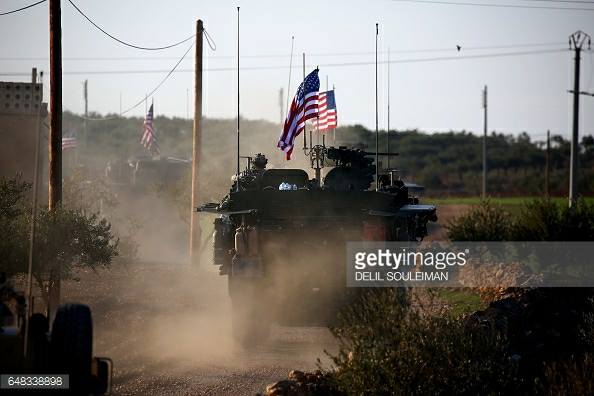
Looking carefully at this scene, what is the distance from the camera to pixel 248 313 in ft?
51.1

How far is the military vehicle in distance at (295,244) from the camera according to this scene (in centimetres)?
1515

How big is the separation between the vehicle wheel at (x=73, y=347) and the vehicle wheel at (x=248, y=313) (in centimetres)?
657

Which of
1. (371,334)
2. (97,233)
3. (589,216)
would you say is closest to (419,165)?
(589,216)

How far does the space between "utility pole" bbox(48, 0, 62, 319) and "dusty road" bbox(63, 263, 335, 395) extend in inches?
50.6

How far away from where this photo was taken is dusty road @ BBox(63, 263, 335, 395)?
13898mm

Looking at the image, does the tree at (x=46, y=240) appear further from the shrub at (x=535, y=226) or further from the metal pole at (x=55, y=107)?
the shrub at (x=535, y=226)

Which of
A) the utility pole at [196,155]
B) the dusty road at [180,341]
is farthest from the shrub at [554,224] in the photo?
the utility pole at [196,155]

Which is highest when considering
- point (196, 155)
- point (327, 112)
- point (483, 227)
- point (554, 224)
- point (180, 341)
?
point (327, 112)

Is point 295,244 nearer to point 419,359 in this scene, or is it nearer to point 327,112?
point 419,359

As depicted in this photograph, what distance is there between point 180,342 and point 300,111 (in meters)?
6.50

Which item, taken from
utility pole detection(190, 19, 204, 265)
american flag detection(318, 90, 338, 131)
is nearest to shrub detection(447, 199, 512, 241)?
american flag detection(318, 90, 338, 131)

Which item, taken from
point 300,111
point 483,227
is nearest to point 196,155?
point 300,111

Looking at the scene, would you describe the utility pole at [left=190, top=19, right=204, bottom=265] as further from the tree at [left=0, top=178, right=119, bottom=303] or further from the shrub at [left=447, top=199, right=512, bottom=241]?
the tree at [left=0, top=178, right=119, bottom=303]

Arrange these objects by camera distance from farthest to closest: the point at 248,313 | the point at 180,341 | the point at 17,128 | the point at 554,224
Answer: the point at 17,128, the point at 554,224, the point at 180,341, the point at 248,313
